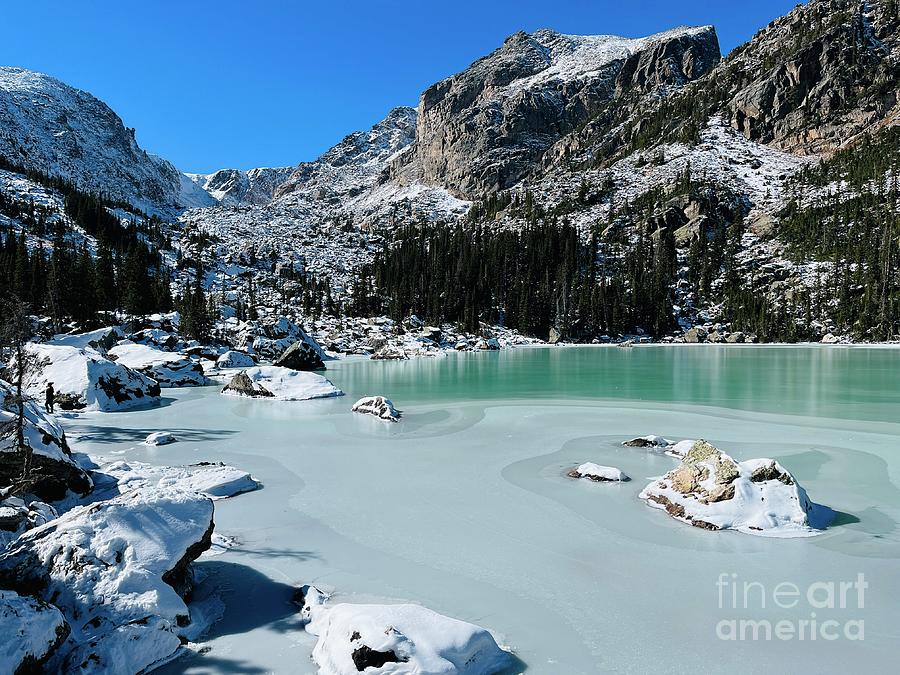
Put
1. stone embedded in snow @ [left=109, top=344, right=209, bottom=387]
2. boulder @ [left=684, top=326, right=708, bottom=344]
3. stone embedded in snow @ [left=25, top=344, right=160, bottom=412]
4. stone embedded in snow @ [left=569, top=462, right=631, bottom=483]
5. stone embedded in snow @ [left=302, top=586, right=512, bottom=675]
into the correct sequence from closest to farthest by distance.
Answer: stone embedded in snow @ [left=302, top=586, right=512, bottom=675], stone embedded in snow @ [left=569, top=462, right=631, bottom=483], stone embedded in snow @ [left=25, top=344, right=160, bottom=412], stone embedded in snow @ [left=109, top=344, right=209, bottom=387], boulder @ [left=684, top=326, right=708, bottom=344]

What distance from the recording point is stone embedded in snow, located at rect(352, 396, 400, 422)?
1611 centimetres

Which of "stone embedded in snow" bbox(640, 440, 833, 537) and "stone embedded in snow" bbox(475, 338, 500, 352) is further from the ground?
"stone embedded in snow" bbox(640, 440, 833, 537)

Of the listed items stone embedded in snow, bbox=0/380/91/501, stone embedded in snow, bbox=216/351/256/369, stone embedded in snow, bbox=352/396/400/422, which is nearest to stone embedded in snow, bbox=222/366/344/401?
stone embedded in snow, bbox=352/396/400/422

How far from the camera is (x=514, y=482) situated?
30.2ft

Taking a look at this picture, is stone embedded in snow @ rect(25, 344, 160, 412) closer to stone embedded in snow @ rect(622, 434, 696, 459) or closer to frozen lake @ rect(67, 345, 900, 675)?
frozen lake @ rect(67, 345, 900, 675)

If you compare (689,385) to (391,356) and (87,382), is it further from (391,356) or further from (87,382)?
(391,356)

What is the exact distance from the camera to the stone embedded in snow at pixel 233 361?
34888 millimetres

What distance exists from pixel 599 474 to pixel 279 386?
1646 centimetres

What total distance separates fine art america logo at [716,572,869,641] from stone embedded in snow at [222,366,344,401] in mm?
18602

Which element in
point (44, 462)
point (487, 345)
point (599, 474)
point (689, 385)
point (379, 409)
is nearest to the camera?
point (44, 462)

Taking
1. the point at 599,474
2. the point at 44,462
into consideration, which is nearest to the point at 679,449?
the point at 599,474

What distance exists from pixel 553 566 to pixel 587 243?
112 meters

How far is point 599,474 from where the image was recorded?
9.27 metres

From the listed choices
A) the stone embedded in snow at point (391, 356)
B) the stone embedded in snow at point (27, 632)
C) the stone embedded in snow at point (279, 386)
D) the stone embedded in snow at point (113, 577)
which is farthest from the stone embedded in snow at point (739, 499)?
the stone embedded in snow at point (391, 356)
